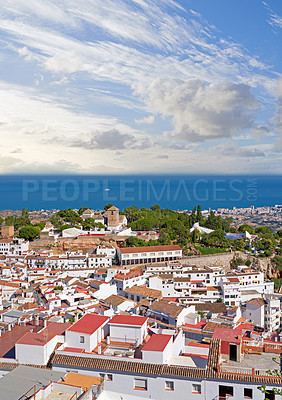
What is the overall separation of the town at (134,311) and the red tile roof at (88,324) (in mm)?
25

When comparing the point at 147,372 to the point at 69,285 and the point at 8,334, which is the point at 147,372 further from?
the point at 69,285

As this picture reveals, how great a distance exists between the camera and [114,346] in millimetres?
8148

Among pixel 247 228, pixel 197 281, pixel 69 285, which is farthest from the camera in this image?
pixel 247 228

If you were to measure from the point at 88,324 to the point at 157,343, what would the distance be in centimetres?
182

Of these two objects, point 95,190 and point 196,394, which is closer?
point 196,394

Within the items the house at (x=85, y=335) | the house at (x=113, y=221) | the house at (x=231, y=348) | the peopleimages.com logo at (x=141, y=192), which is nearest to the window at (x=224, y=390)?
the house at (x=231, y=348)

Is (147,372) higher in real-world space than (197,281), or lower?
higher

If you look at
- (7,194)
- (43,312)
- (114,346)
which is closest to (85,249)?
(43,312)

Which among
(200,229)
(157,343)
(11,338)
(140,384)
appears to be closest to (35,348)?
(11,338)

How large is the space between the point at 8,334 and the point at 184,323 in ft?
19.3

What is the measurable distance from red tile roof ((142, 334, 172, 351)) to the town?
0.07ft

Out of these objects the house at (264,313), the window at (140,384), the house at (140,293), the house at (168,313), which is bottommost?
the house at (264,313)

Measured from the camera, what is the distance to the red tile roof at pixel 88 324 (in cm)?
810

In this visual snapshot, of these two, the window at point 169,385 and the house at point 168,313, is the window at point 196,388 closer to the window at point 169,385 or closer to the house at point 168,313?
the window at point 169,385
